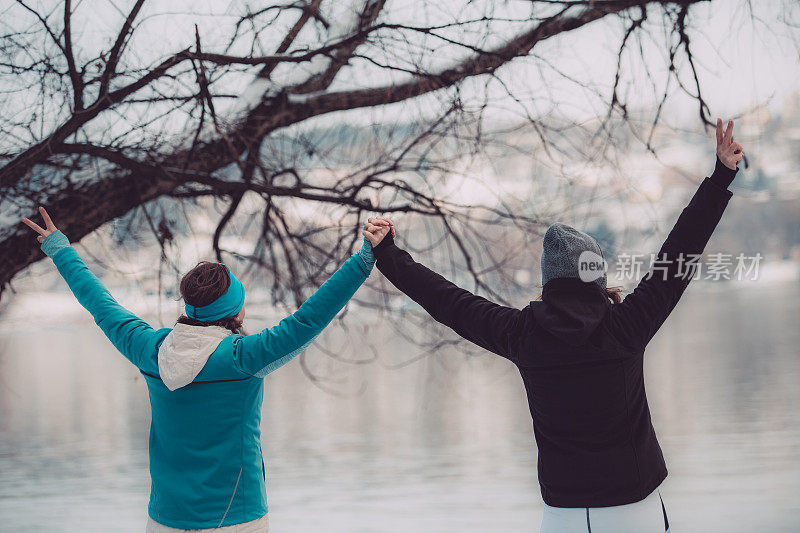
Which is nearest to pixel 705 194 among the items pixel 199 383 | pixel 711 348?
pixel 199 383

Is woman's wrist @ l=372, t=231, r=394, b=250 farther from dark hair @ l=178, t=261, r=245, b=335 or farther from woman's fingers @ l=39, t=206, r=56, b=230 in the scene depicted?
woman's fingers @ l=39, t=206, r=56, b=230

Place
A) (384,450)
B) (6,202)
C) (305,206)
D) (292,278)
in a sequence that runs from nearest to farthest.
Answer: (6,202), (292,278), (305,206), (384,450)

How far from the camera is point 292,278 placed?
3.43 m

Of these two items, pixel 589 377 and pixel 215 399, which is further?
pixel 215 399

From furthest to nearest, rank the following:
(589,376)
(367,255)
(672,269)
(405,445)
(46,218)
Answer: (405,445), (46,218), (367,255), (672,269), (589,376)

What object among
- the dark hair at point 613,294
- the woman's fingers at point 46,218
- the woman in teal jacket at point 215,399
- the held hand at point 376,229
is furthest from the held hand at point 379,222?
the woman's fingers at point 46,218

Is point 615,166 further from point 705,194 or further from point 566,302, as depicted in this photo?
point 566,302

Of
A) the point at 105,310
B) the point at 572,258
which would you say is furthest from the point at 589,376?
the point at 105,310

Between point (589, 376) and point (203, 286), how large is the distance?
0.83 m

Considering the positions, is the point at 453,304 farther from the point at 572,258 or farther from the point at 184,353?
the point at 184,353

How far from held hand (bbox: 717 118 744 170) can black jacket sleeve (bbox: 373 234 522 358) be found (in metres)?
0.56

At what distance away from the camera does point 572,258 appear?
5.45 feet

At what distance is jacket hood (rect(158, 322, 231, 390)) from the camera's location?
1.72 metres

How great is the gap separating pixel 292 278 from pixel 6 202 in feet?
3.62
